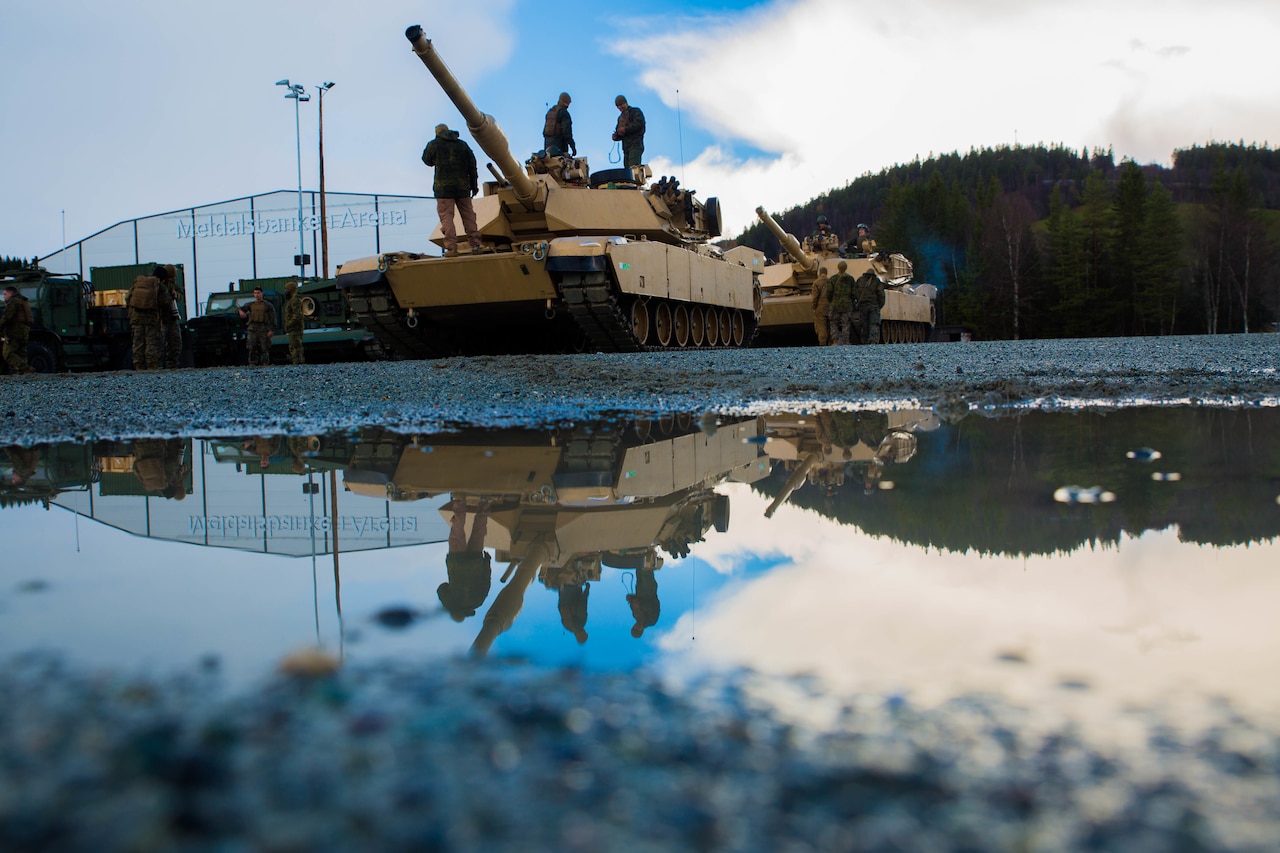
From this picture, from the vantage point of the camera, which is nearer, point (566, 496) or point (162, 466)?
point (566, 496)

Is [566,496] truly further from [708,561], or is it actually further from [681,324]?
[681,324]

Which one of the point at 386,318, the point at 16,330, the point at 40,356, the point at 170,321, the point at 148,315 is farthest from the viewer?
the point at 40,356

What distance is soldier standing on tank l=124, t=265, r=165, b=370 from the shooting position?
16.1 m

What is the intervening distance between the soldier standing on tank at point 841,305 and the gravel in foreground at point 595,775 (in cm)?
1936

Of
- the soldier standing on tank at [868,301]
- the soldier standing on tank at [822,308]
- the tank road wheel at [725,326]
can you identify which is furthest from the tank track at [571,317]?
the soldier standing on tank at [868,301]

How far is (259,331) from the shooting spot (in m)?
18.4

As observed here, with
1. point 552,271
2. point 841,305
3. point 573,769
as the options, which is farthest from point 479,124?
point 573,769

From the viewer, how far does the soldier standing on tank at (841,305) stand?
791 inches

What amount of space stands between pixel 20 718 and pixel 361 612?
56cm

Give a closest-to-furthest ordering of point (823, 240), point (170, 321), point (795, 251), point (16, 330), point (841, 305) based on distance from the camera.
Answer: point (16, 330) < point (170, 321) < point (841, 305) < point (795, 251) < point (823, 240)

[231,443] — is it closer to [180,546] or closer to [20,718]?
[180,546]

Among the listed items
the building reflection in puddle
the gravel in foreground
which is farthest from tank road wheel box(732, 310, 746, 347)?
the gravel in foreground

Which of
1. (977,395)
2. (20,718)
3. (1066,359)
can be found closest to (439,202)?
(1066,359)

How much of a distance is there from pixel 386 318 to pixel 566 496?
42.2 ft
